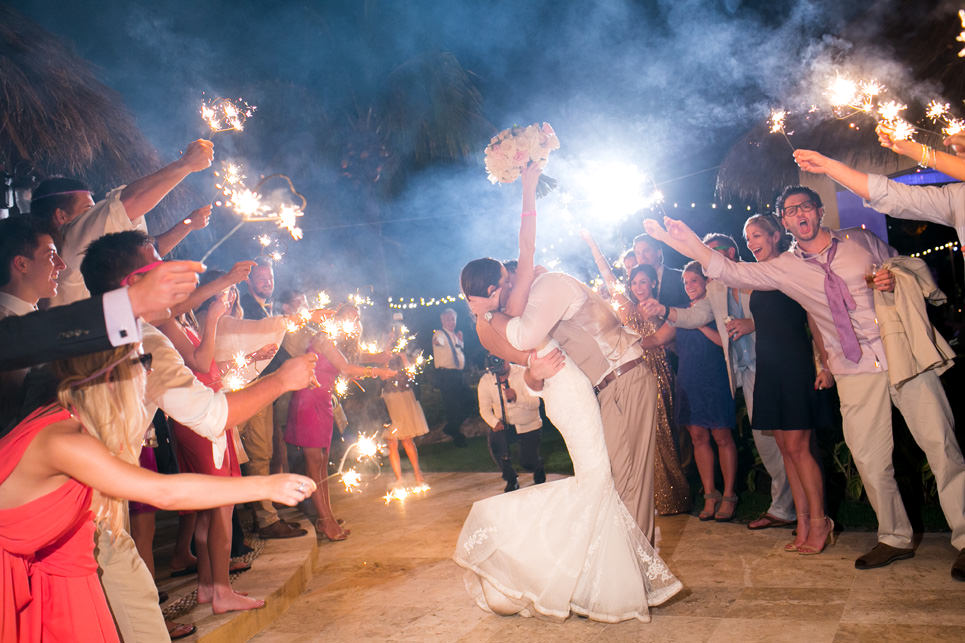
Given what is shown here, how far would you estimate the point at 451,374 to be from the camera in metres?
13.3

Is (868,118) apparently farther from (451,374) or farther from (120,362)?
(120,362)

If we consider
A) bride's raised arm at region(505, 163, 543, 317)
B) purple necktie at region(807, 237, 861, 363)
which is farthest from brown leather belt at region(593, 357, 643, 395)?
purple necktie at region(807, 237, 861, 363)

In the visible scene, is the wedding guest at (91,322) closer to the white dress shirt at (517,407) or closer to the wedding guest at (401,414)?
the white dress shirt at (517,407)

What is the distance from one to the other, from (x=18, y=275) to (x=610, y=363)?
3.27m

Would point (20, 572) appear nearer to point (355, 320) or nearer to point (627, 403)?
point (627, 403)

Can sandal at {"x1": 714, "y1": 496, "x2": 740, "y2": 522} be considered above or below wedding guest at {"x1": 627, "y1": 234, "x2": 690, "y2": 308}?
below

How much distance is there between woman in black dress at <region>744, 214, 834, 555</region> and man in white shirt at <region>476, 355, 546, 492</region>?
9.97ft

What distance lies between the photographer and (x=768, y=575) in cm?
444

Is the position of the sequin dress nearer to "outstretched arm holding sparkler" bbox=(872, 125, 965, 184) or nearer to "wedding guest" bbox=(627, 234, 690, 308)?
"wedding guest" bbox=(627, 234, 690, 308)

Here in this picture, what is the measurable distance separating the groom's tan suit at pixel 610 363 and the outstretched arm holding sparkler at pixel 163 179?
199 cm

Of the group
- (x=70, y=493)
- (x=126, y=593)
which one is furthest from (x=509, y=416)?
(x=70, y=493)

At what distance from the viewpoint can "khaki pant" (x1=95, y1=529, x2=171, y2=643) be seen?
94.5 inches

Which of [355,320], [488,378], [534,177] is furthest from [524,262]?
[488,378]

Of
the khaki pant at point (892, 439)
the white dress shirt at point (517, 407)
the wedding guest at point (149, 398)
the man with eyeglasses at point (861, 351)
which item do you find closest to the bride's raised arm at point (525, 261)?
the man with eyeglasses at point (861, 351)
